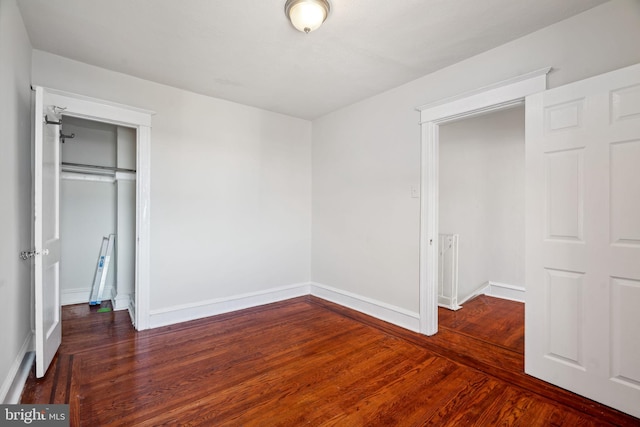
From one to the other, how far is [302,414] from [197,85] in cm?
321

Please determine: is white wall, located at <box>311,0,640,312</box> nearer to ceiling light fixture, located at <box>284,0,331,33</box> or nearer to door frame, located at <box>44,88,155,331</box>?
ceiling light fixture, located at <box>284,0,331,33</box>

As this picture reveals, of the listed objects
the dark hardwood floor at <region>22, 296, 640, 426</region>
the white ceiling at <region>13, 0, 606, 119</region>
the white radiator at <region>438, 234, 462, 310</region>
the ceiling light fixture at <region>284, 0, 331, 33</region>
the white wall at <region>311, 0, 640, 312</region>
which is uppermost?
Answer: the white ceiling at <region>13, 0, 606, 119</region>

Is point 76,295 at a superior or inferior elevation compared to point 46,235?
inferior

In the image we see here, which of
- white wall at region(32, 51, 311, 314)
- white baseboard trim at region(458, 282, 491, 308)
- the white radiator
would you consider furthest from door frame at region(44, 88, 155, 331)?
white baseboard trim at region(458, 282, 491, 308)

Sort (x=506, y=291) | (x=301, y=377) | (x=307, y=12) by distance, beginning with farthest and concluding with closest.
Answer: (x=506, y=291)
(x=301, y=377)
(x=307, y=12)

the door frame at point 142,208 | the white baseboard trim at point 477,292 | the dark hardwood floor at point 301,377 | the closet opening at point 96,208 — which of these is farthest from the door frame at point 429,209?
the closet opening at point 96,208

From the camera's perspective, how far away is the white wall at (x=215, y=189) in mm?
3127

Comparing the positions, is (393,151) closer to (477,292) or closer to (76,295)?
(477,292)

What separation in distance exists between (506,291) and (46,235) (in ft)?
17.3

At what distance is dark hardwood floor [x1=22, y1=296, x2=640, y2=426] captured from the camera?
1.80m

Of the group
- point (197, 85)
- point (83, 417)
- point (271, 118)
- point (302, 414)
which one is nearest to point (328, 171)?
point (271, 118)

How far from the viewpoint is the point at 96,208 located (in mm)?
4117

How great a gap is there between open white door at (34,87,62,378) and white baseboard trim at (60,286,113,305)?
1.61 meters

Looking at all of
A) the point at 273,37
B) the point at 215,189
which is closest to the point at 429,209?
the point at 273,37
